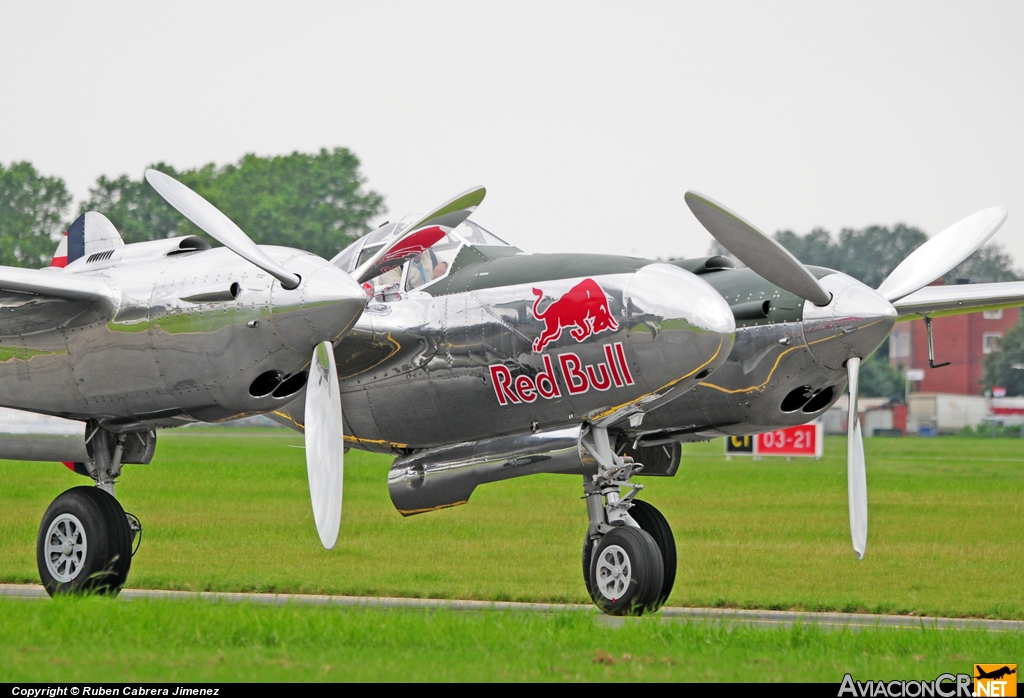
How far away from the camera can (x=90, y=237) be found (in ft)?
45.8

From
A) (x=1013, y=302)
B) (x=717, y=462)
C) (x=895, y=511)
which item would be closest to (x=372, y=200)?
(x=717, y=462)

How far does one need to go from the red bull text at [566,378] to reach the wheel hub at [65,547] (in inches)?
167

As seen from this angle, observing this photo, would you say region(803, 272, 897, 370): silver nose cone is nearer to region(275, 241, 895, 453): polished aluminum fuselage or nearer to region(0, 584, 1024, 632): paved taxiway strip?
region(275, 241, 895, 453): polished aluminum fuselage

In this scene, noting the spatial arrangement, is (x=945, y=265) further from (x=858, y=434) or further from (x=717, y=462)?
(x=717, y=462)

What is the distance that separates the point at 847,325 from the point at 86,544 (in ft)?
24.7

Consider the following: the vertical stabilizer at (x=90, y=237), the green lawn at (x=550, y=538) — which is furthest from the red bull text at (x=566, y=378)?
the vertical stabilizer at (x=90, y=237)

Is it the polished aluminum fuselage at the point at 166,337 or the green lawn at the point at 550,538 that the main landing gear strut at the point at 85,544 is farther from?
the green lawn at the point at 550,538

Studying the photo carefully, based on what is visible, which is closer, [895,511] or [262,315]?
[262,315]

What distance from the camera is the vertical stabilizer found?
45.1 feet

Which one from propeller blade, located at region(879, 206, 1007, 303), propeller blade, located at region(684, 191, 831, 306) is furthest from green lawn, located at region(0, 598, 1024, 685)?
propeller blade, located at region(879, 206, 1007, 303)

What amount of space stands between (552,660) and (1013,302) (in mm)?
8567

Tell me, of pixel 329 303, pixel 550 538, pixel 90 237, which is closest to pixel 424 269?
pixel 329 303

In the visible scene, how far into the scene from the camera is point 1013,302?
50.6 feet

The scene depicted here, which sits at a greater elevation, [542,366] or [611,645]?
[542,366]
